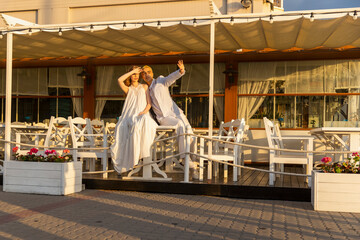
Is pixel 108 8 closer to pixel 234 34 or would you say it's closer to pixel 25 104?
pixel 25 104

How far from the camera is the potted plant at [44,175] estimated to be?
246 inches

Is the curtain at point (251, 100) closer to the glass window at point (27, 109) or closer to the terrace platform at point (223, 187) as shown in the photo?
the terrace platform at point (223, 187)

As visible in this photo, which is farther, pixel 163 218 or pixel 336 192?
pixel 336 192

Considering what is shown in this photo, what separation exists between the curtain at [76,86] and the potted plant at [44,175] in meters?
4.35

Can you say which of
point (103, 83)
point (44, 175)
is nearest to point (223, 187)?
point (44, 175)

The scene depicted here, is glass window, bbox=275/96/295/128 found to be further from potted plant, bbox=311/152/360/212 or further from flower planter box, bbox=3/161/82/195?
flower planter box, bbox=3/161/82/195

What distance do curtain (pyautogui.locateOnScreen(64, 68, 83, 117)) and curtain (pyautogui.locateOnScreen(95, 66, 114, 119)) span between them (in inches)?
16.8

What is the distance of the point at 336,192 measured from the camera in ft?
17.2

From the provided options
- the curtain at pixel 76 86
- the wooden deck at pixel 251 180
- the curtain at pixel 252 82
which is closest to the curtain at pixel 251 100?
the curtain at pixel 252 82

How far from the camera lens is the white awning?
255 inches

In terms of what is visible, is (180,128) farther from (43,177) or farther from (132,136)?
(43,177)

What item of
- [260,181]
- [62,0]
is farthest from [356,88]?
[62,0]

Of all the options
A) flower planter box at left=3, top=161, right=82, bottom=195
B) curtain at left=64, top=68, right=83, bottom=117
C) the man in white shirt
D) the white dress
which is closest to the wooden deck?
the white dress

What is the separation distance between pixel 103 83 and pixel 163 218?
6.55 m
